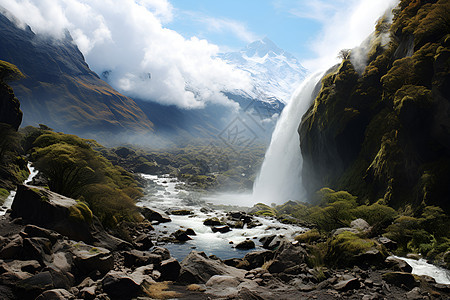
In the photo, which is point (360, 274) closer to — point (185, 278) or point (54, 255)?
point (185, 278)

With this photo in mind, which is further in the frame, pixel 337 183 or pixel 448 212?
pixel 337 183

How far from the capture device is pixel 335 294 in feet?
53.1

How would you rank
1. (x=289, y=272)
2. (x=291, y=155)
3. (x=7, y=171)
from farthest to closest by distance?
(x=291, y=155) < (x=7, y=171) < (x=289, y=272)

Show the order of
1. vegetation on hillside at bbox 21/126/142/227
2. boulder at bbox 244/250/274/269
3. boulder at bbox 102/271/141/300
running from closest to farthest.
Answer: boulder at bbox 102/271/141/300 → boulder at bbox 244/250/274/269 → vegetation on hillside at bbox 21/126/142/227

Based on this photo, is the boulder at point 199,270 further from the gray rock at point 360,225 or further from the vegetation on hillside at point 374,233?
the gray rock at point 360,225

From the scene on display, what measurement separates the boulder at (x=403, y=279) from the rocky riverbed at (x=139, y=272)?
0.06m

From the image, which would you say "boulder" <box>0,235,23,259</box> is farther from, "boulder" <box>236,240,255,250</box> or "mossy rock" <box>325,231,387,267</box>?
"boulder" <box>236,240,255,250</box>

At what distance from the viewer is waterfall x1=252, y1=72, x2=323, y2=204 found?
8588 centimetres

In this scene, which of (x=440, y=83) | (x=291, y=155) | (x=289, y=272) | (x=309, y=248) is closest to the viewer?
(x=289, y=272)

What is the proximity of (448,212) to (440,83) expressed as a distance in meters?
14.7

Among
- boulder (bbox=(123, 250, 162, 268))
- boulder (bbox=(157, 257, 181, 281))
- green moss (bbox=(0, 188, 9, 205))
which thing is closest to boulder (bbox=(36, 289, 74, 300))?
boulder (bbox=(157, 257, 181, 281))

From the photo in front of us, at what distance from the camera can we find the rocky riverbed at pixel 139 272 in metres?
14.2

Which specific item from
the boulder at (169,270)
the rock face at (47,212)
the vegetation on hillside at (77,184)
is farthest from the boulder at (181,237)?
the boulder at (169,270)

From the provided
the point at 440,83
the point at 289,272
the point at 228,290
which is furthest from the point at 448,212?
the point at 228,290
